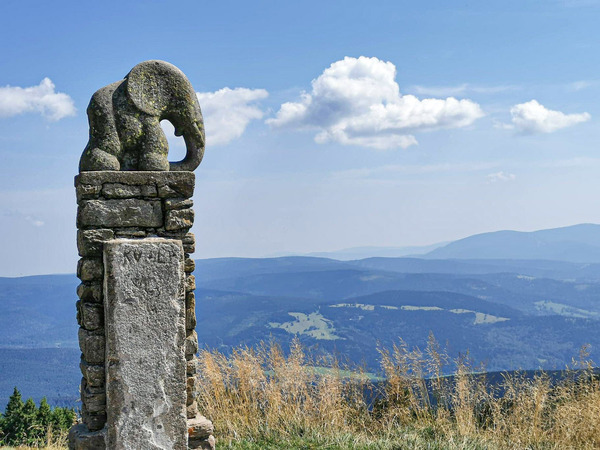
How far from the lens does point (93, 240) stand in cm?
507

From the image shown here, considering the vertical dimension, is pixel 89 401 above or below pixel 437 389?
above

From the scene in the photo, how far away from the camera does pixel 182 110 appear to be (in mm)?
5684

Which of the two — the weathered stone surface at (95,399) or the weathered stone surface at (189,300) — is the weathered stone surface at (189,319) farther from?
the weathered stone surface at (95,399)

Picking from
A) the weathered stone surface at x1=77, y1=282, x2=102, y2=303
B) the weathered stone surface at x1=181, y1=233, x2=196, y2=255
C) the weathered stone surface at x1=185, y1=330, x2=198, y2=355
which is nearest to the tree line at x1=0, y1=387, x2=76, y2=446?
the weathered stone surface at x1=185, y1=330, x2=198, y2=355

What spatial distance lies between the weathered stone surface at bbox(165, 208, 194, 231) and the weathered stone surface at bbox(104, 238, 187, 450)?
0.29m

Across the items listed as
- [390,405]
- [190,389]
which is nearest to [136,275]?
[190,389]

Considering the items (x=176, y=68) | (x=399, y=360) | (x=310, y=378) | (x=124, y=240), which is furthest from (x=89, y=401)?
(x=399, y=360)

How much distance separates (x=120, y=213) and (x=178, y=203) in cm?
50

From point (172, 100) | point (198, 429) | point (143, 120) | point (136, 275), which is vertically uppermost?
point (172, 100)

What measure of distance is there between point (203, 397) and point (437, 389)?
10.2 feet

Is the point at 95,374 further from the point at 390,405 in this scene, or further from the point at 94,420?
the point at 390,405

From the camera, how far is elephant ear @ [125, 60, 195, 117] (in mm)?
5523

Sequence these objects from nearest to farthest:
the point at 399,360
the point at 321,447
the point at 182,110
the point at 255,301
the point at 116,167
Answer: the point at 116,167
the point at 182,110
the point at 321,447
the point at 399,360
the point at 255,301

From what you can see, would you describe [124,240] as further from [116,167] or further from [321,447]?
[321,447]
